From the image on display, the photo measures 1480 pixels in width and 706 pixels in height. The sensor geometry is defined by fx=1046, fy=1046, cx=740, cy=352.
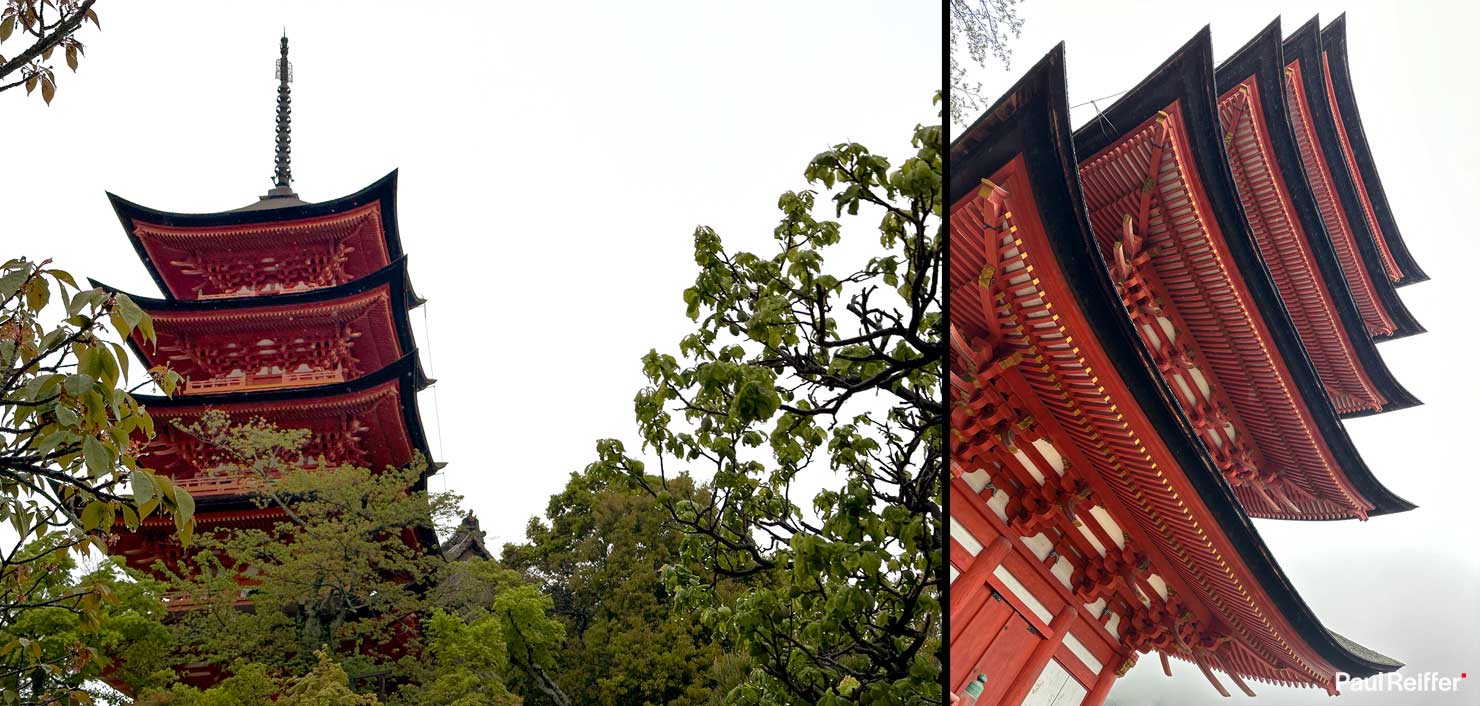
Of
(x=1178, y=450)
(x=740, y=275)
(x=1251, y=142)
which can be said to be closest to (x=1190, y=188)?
(x=1251, y=142)

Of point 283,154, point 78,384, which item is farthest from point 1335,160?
point 283,154

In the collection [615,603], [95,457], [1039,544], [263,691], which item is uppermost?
[615,603]

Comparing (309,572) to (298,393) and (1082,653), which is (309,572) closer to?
→ (298,393)

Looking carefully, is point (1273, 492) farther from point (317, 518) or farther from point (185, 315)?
point (185, 315)

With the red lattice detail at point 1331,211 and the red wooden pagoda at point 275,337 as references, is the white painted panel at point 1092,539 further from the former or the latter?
the red wooden pagoda at point 275,337

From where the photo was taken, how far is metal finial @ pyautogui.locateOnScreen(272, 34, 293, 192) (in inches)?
436

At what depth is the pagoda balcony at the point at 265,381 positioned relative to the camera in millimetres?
8938

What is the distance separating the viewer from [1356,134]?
563 mm

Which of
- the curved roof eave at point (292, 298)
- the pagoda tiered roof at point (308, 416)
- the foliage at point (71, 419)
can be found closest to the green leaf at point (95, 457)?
the foliage at point (71, 419)

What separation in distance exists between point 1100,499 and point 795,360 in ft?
3.36

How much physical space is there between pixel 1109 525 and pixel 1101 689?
19 centimetres

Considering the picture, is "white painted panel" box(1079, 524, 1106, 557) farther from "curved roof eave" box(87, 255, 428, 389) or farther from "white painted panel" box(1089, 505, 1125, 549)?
"curved roof eave" box(87, 255, 428, 389)

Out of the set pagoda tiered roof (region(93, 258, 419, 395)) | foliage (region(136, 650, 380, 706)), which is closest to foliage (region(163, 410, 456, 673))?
foliage (region(136, 650, 380, 706))

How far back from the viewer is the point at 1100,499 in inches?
32.9
